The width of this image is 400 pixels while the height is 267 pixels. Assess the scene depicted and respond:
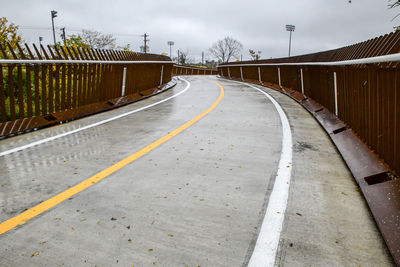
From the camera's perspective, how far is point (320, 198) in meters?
3.38

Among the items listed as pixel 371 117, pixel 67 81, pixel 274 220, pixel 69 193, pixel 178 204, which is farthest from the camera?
pixel 67 81

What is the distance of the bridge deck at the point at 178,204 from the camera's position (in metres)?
2.40

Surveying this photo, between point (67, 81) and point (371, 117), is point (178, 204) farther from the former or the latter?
point (67, 81)

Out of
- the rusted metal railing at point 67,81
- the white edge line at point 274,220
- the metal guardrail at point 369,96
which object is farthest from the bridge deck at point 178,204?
the rusted metal railing at point 67,81

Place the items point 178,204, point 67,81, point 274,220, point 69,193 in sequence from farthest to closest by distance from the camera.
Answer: point 67,81, point 69,193, point 178,204, point 274,220

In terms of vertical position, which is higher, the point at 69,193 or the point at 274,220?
the point at 69,193

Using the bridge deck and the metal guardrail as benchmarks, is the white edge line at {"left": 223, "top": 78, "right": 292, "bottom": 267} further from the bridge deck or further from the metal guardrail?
the metal guardrail

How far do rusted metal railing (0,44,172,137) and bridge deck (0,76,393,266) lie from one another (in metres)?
1.01

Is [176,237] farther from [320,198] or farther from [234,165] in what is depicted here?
[234,165]

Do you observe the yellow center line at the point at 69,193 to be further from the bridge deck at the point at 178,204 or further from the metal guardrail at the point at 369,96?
the metal guardrail at the point at 369,96

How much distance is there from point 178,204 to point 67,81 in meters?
6.79

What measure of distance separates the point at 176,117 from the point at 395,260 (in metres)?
6.15

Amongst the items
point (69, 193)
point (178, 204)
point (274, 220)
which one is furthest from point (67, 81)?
point (274, 220)

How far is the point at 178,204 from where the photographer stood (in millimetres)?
3201
